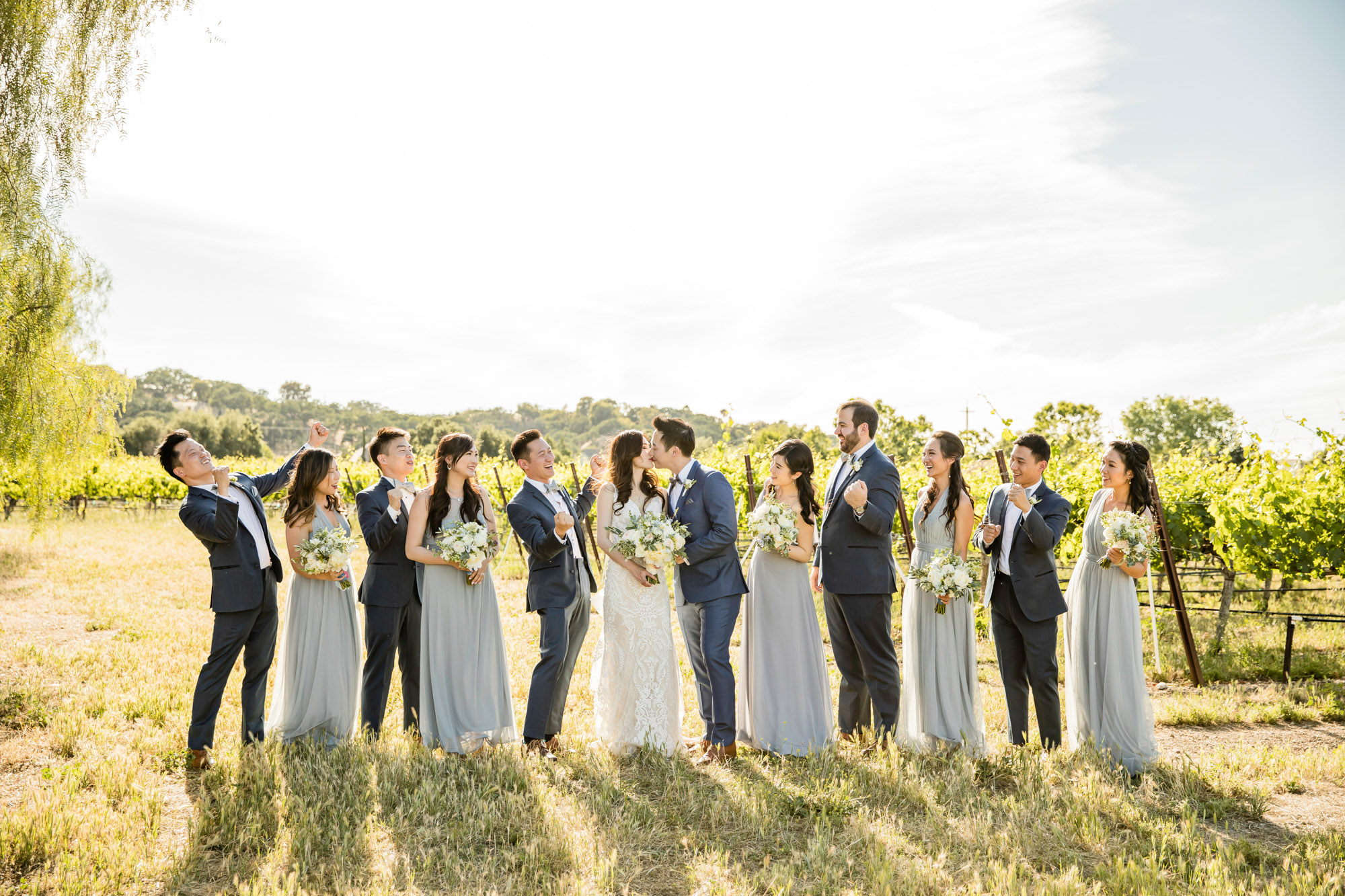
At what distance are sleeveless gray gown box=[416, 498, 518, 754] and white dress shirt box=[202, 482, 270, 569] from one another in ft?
3.31

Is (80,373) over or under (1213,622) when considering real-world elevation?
over

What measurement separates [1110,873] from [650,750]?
2.79 m

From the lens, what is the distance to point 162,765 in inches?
220

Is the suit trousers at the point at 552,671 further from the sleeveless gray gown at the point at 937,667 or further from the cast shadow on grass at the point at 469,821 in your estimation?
the sleeveless gray gown at the point at 937,667

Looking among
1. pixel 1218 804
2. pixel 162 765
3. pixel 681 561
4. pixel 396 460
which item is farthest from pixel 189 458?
pixel 1218 804

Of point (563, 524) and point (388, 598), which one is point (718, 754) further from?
point (388, 598)

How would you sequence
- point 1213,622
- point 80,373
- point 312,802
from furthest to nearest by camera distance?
1. point 1213,622
2. point 80,373
3. point 312,802

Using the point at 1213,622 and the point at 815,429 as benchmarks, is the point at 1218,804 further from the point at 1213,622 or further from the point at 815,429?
the point at 815,429

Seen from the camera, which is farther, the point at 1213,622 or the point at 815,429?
the point at 815,429

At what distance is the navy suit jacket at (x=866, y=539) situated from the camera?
18.8 feet

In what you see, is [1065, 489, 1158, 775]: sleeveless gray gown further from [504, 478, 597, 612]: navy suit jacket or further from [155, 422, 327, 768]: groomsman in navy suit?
[155, 422, 327, 768]: groomsman in navy suit

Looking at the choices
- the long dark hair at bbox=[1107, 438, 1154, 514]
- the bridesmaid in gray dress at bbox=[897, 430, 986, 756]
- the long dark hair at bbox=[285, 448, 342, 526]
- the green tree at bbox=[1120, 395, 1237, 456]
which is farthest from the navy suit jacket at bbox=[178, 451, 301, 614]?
the green tree at bbox=[1120, 395, 1237, 456]

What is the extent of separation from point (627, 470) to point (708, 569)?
89 centimetres

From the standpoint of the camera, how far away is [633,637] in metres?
5.82
